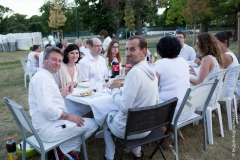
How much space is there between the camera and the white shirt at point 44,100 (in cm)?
210

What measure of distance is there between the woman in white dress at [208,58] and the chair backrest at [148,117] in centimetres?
122

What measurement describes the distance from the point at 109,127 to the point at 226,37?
2.54 meters

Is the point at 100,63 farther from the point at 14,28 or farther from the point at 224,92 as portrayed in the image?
the point at 14,28

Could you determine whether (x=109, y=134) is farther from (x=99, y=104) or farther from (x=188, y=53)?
(x=188, y=53)

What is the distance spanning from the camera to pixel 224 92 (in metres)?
3.42

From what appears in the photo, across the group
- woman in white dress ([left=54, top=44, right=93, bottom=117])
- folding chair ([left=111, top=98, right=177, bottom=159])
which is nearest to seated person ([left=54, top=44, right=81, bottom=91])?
woman in white dress ([left=54, top=44, right=93, bottom=117])

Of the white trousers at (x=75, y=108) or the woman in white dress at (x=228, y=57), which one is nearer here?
the white trousers at (x=75, y=108)

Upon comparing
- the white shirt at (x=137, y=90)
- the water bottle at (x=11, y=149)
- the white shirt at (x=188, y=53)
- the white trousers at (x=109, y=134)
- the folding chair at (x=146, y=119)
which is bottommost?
the water bottle at (x=11, y=149)

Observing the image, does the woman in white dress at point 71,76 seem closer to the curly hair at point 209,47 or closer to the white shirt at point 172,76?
the white shirt at point 172,76

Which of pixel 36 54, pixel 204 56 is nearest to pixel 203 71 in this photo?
pixel 204 56

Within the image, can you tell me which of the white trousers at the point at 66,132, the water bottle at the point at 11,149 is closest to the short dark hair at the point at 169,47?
the white trousers at the point at 66,132

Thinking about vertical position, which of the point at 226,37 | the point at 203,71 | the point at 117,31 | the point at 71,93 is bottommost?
the point at 71,93

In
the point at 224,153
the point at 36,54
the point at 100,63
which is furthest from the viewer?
the point at 36,54

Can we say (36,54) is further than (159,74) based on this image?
Yes
